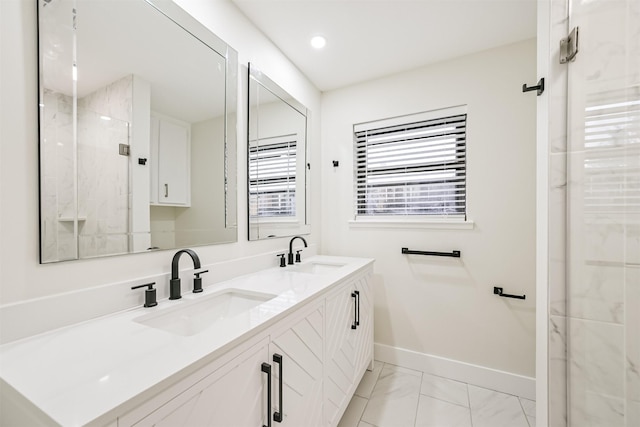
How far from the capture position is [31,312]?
78 cm

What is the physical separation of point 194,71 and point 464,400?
8.68ft

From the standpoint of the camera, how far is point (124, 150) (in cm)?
105

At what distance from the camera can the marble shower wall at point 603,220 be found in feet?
2.47

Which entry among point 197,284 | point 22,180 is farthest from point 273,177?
point 22,180

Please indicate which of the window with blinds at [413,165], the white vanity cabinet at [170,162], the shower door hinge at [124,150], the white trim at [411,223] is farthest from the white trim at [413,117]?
the shower door hinge at [124,150]

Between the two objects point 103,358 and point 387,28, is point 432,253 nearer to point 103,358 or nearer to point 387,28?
point 387,28

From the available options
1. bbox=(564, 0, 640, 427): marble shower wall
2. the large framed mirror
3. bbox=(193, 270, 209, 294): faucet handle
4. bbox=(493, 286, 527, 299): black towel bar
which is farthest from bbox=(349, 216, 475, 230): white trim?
bbox=(193, 270, 209, 294): faucet handle

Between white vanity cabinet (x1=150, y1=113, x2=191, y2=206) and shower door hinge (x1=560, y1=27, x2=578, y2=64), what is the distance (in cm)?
157

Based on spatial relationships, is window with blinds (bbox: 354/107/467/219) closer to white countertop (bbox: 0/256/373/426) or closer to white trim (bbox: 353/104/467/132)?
white trim (bbox: 353/104/467/132)

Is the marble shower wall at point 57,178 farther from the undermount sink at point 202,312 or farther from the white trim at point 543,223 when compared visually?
the white trim at point 543,223

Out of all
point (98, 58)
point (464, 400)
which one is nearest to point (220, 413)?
point (98, 58)

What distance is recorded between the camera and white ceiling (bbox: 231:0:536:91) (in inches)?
62.7

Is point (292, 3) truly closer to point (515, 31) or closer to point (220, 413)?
point (515, 31)

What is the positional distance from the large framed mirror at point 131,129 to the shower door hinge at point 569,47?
4.93 ft
